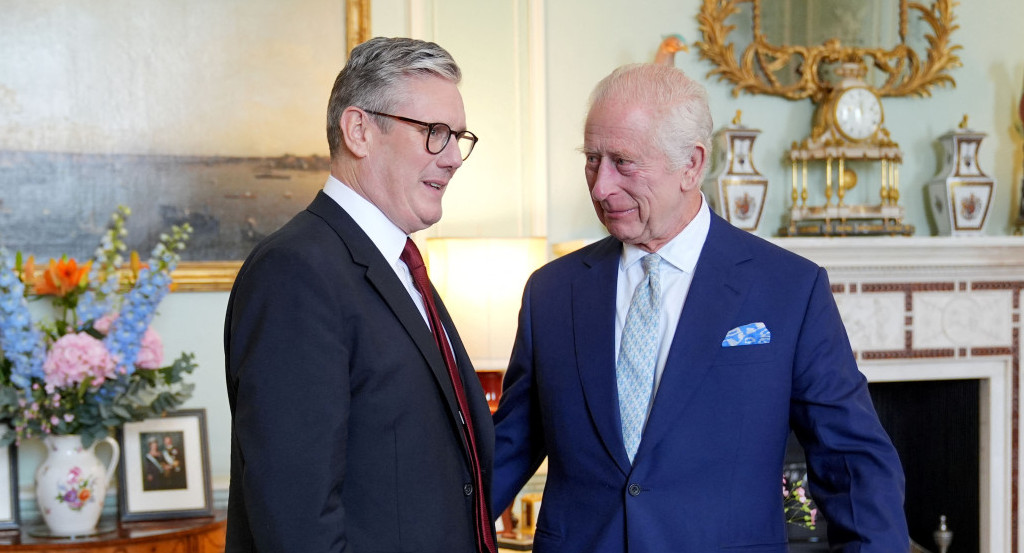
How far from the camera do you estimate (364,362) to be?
5.21 feet

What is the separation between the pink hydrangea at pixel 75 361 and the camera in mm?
3158

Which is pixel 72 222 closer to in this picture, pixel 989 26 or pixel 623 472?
pixel 623 472

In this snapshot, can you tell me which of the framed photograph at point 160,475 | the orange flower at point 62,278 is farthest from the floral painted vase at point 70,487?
the orange flower at point 62,278

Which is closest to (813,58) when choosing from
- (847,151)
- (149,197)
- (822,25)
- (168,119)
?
(822,25)

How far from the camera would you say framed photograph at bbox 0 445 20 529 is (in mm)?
3379

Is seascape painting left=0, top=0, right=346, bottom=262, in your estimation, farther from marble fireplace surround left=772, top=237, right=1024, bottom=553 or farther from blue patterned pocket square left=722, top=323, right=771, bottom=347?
blue patterned pocket square left=722, top=323, right=771, bottom=347

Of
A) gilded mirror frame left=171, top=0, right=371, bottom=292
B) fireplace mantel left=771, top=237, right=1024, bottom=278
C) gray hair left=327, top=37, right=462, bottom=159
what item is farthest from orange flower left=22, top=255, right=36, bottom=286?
fireplace mantel left=771, top=237, right=1024, bottom=278

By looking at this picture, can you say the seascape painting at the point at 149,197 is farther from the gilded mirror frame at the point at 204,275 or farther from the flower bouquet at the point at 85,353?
the flower bouquet at the point at 85,353

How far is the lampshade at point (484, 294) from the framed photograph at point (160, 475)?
3.19ft

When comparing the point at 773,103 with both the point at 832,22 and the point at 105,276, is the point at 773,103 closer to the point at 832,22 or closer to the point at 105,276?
the point at 832,22

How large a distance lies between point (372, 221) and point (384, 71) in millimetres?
249

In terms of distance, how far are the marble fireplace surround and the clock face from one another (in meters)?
0.46

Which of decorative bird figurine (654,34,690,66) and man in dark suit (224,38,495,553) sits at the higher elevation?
decorative bird figurine (654,34,690,66)

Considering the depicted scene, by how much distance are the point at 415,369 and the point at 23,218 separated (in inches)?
98.1
